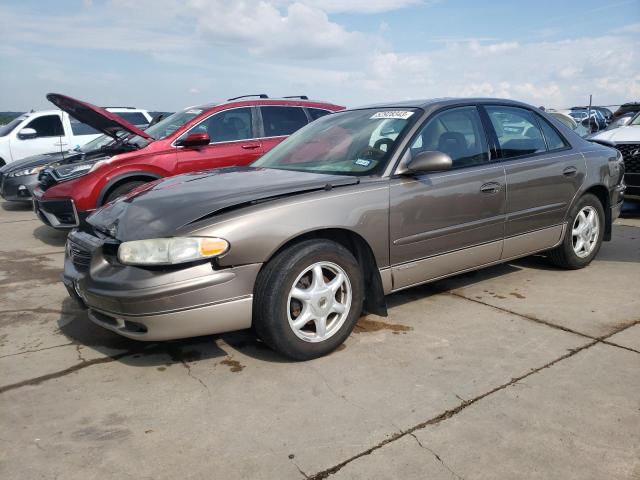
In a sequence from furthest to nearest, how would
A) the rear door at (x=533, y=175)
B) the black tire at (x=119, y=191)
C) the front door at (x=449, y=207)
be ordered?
the black tire at (x=119, y=191)
the rear door at (x=533, y=175)
the front door at (x=449, y=207)

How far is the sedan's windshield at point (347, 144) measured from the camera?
3623mm

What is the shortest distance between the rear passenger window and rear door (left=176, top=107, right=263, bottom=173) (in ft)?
11.2

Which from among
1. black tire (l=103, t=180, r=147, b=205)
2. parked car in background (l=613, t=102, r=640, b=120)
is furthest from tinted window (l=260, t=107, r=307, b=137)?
parked car in background (l=613, t=102, r=640, b=120)

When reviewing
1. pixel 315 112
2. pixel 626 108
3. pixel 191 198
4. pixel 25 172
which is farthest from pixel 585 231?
pixel 626 108

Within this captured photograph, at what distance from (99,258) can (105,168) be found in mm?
3233

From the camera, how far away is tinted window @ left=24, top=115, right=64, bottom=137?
11.7 meters

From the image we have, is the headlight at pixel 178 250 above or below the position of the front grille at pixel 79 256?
above

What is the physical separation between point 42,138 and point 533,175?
35.3 ft

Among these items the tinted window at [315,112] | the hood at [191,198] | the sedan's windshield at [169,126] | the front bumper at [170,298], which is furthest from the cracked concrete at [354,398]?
the tinted window at [315,112]

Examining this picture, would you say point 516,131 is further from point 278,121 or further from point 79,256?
point 278,121

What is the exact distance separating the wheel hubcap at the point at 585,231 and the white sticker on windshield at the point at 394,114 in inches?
78.3

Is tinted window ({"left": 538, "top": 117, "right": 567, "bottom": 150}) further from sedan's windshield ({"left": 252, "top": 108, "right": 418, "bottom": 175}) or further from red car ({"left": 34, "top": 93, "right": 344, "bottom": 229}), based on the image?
red car ({"left": 34, "top": 93, "right": 344, "bottom": 229})

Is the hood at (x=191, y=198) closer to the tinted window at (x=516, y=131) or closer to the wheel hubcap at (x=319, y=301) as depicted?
the wheel hubcap at (x=319, y=301)

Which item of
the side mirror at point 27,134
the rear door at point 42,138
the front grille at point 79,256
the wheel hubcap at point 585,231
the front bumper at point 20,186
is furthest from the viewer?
the rear door at point 42,138
